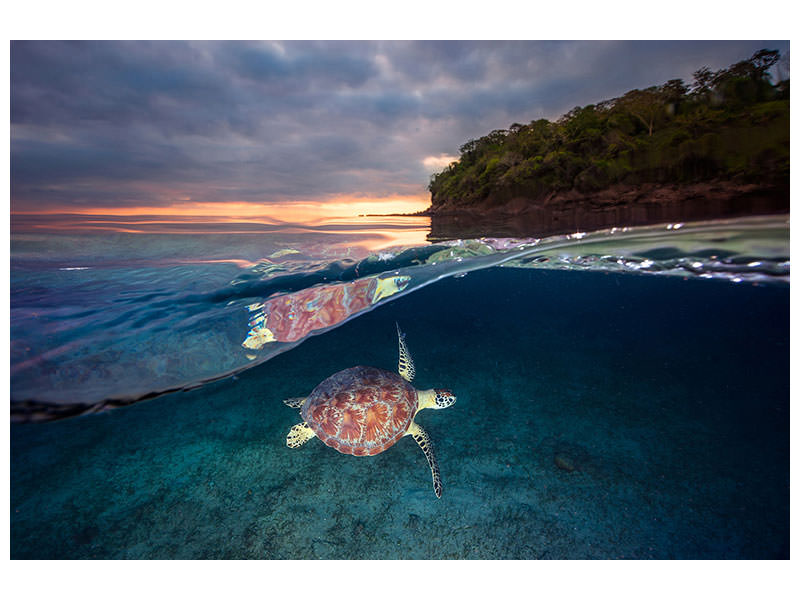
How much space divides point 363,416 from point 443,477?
1606 mm

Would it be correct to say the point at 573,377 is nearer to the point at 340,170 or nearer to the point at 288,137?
the point at 340,170

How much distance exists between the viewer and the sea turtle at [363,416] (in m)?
4.26

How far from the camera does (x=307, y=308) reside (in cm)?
828

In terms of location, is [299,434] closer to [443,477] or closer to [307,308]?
[443,477]

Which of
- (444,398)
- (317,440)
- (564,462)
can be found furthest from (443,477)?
(317,440)

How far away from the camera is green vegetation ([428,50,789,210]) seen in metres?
3.54

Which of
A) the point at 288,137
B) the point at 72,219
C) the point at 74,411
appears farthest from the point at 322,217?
the point at 74,411

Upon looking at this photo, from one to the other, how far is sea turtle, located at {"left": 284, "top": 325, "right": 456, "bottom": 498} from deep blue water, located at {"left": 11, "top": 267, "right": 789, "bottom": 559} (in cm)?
46

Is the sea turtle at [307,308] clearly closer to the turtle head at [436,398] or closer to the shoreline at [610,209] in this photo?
the shoreline at [610,209]

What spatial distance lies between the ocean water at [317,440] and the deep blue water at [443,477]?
0.03 metres

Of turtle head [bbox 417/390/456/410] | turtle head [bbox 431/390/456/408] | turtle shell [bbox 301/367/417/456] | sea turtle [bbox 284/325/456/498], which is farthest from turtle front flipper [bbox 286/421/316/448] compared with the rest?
turtle head [bbox 431/390/456/408]

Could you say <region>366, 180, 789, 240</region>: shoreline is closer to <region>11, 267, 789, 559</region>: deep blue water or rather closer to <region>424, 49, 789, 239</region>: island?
<region>424, 49, 789, 239</region>: island

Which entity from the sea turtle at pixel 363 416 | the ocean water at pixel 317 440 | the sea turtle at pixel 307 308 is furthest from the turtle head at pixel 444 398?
the sea turtle at pixel 307 308
